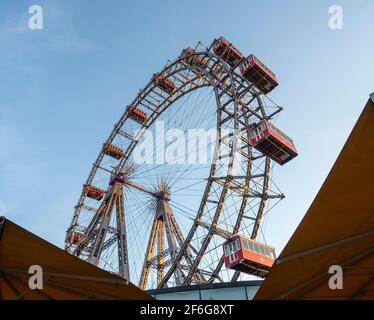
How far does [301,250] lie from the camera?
243 inches

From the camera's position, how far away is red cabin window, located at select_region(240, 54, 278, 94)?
83.7 ft

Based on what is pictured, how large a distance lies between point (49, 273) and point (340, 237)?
469 centimetres

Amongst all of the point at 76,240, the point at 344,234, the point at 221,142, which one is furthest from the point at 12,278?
the point at 76,240

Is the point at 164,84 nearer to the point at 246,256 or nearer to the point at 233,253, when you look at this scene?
the point at 233,253

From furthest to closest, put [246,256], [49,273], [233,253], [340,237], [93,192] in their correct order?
1. [93,192]
2. [233,253]
3. [246,256]
4. [49,273]
5. [340,237]

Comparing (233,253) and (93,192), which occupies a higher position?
(93,192)

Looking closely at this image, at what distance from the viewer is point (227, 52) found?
27000 mm

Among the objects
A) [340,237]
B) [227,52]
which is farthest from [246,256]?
[227,52]

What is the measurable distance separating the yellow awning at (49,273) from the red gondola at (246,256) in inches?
464

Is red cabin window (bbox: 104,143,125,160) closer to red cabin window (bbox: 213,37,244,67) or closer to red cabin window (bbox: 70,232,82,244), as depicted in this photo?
red cabin window (bbox: 70,232,82,244)

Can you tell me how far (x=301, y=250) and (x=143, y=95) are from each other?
87.5ft

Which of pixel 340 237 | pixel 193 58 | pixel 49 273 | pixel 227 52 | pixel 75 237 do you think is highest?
pixel 193 58

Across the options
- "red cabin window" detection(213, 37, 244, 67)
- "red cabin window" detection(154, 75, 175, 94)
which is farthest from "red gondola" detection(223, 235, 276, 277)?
"red cabin window" detection(154, 75, 175, 94)

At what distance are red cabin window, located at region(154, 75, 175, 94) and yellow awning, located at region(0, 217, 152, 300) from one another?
2393 centimetres
